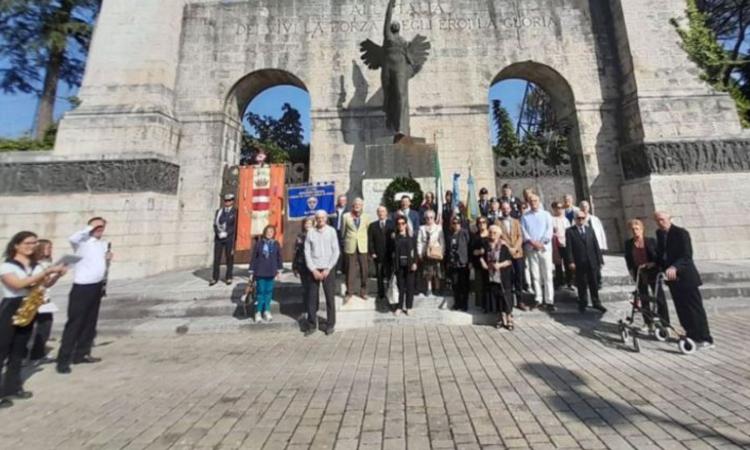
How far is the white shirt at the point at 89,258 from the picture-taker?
15.8 feet

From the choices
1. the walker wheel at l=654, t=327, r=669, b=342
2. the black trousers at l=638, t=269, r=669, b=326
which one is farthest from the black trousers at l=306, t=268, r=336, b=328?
the walker wheel at l=654, t=327, r=669, b=342

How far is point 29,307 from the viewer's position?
3.76 m

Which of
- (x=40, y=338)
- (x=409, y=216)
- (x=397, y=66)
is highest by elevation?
(x=397, y=66)

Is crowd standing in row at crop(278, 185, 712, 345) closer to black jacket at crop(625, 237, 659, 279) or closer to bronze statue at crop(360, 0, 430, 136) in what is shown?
black jacket at crop(625, 237, 659, 279)

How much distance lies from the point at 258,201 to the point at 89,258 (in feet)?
18.5

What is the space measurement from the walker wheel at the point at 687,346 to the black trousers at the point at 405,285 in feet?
12.0

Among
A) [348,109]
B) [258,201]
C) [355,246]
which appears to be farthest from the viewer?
[348,109]

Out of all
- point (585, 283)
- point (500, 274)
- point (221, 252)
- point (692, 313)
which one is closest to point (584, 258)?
point (585, 283)

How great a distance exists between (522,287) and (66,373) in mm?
6989

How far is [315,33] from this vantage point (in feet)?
41.8

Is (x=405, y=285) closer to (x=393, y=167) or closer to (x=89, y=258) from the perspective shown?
(x=393, y=167)

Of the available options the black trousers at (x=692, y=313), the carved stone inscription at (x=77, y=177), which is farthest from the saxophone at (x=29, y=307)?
the black trousers at (x=692, y=313)

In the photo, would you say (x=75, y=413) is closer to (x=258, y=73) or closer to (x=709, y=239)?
(x=258, y=73)

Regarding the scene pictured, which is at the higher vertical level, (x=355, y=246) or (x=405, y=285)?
(x=355, y=246)
